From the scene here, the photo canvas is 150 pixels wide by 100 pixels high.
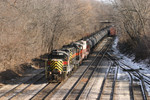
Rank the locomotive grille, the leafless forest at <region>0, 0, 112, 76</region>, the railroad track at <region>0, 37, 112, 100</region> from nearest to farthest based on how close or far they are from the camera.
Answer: the railroad track at <region>0, 37, 112, 100</region> < the locomotive grille < the leafless forest at <region>0, 0, 112, 76</region>

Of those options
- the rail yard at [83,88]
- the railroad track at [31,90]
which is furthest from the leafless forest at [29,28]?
the railroad track at [31,90]

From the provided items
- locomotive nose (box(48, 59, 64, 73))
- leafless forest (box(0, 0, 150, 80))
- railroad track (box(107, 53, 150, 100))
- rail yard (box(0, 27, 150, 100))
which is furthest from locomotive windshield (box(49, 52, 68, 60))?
railroad track (box(107, 53, 150, 100))

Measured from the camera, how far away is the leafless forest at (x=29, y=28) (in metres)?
21.4

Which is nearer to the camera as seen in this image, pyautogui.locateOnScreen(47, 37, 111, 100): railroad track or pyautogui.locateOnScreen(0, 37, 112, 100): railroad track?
pyautogui.locateOnScreen(0, 37, 112, 100): railroad track

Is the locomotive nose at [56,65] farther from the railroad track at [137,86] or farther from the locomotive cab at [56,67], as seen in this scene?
the railroad track at [137,86]

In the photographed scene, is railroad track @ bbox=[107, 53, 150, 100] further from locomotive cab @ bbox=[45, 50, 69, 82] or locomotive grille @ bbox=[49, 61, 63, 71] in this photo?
locomotive grille @ bbox=[49, 61, 63, 71]

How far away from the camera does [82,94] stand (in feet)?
48.8

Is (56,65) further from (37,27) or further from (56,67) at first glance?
(37,27)

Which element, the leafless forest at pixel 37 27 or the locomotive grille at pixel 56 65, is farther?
the leafless forest at pixel 37 27

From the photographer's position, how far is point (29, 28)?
28422mm

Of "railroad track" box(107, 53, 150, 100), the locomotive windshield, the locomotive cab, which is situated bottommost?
"railroad track" box(107, 53, 150, 100)

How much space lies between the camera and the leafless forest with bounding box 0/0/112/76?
21.4m

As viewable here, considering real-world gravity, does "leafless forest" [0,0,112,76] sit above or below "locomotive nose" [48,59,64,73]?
above

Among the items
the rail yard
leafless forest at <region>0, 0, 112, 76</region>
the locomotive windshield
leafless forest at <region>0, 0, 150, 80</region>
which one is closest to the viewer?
the rail yard
